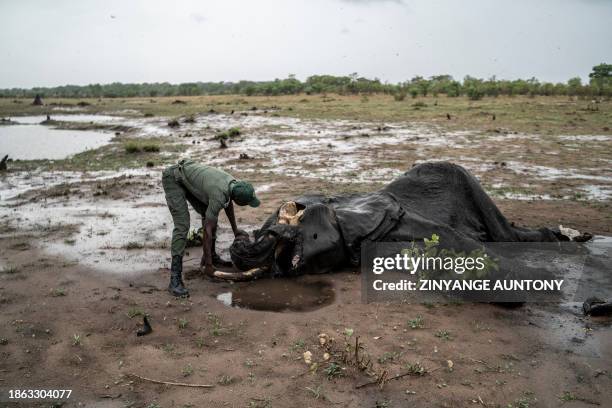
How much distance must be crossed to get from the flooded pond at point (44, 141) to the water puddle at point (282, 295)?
1157 cm

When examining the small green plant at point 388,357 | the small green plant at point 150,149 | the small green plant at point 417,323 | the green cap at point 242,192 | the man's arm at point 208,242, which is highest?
the green cap at point 242,192

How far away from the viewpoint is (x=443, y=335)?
→ 14.1 feet

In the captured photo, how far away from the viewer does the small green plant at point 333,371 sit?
376cm

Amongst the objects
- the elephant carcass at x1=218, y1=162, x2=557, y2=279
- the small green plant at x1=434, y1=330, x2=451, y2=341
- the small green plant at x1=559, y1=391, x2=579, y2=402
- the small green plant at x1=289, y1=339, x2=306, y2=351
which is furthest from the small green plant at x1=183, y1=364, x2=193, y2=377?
the small green plant at x1=559, y1=391, x2=579, y2=402

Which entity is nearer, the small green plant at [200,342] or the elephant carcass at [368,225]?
the small green plant at [200,342]

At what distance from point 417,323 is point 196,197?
2631mm

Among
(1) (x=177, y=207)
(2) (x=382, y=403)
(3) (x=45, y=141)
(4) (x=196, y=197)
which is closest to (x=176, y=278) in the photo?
(1) (x=177, y=207)

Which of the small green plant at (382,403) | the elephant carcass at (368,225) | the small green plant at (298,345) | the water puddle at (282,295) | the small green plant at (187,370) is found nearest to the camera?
the small green plant at (382,403)

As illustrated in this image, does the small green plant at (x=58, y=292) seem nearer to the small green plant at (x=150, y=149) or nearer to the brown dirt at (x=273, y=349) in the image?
the brown dirt at (x=273, y=349)

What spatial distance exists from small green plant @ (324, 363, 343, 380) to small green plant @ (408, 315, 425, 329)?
3.18 ft

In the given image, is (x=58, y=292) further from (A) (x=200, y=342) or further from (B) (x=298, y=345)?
(B) (x=298, y=345)

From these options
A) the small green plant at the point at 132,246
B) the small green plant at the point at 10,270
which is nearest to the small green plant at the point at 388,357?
the small green plant at the point at 132,246

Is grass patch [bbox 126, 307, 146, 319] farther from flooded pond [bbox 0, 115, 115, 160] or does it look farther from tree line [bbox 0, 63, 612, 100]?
tree line [bbox 0, 63, 612, 100]

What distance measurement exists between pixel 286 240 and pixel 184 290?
1.18 meters
